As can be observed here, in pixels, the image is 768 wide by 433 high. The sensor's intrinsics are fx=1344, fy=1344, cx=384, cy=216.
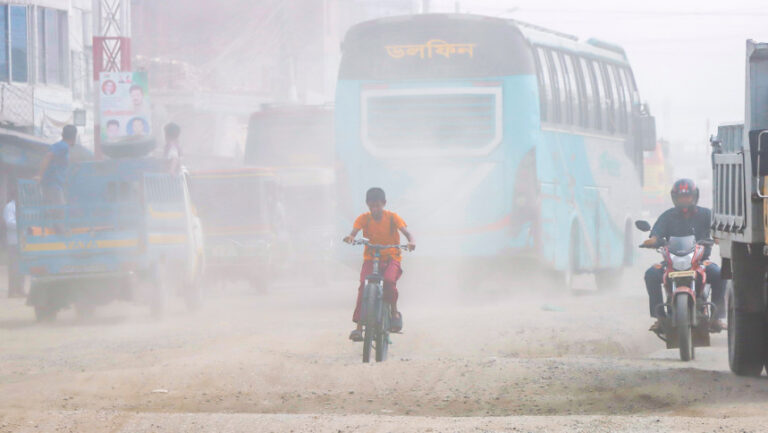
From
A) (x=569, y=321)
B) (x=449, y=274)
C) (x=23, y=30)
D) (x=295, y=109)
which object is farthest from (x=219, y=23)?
(x=569, y=321)

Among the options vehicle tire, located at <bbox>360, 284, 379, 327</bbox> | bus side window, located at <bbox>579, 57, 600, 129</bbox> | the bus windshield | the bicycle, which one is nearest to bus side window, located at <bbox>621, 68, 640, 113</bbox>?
bus side window, located at <bbox>579, 57, 600, 129</bbox>

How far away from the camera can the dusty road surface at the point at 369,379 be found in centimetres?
796

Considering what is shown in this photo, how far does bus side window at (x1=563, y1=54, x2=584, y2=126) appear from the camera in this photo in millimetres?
21500

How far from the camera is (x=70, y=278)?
57.0 ft

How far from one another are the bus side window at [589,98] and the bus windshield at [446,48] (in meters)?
3.22

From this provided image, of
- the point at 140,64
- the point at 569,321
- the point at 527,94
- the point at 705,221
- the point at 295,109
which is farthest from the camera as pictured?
the point at 140,64

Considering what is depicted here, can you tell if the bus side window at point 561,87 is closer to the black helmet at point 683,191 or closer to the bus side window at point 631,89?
the bus side window at point 631,89

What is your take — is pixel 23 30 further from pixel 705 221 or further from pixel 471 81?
pixel 705 221

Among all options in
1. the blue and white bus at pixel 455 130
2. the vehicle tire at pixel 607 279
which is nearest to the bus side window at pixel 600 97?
the blue and white bus at pixel 455 130

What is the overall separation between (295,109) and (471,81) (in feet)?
36.3

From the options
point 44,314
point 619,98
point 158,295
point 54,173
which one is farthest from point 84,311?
point 619,98

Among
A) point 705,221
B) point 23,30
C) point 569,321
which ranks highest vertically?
point 23,30

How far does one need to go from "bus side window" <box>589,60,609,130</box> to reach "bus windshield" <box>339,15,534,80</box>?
3.93m

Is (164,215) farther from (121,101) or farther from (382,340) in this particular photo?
(121,101)
